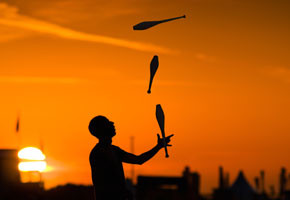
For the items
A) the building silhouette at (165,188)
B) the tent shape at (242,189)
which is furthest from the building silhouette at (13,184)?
the tent shape at (242,189)

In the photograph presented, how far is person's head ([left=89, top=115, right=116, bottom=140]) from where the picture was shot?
1165 centimetres

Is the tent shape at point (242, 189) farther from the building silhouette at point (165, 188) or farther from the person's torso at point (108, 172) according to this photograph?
the person's torso at point (108, 172)

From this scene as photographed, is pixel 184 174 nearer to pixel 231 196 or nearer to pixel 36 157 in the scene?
pixel 231 196

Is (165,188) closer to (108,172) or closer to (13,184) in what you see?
(13,184)

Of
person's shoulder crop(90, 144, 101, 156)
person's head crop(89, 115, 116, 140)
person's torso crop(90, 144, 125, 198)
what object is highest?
person's head crop(89, 115, 116, 140)

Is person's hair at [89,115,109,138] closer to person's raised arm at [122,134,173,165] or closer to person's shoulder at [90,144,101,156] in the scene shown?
person's shoulder at [90,144,101,156]

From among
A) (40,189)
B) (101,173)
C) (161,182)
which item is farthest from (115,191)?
(161,182)

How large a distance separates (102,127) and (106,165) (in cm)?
57

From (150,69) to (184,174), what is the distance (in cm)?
5878

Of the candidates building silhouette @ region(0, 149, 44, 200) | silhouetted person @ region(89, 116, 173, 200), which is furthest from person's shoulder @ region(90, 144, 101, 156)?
building silhouette @ region(0, 149, 44, 200)

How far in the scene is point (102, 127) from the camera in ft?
38.2

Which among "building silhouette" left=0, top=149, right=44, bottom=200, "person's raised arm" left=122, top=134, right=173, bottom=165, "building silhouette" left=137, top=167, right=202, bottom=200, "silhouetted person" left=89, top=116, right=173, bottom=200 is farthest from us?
"building silhouette" left=137, top=167, right=202, bottom=200

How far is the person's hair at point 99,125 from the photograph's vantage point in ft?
38.2

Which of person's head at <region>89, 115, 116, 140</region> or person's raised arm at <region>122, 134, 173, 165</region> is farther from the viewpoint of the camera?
person's raised arm at <region>122, 134, 173, 165</region>
